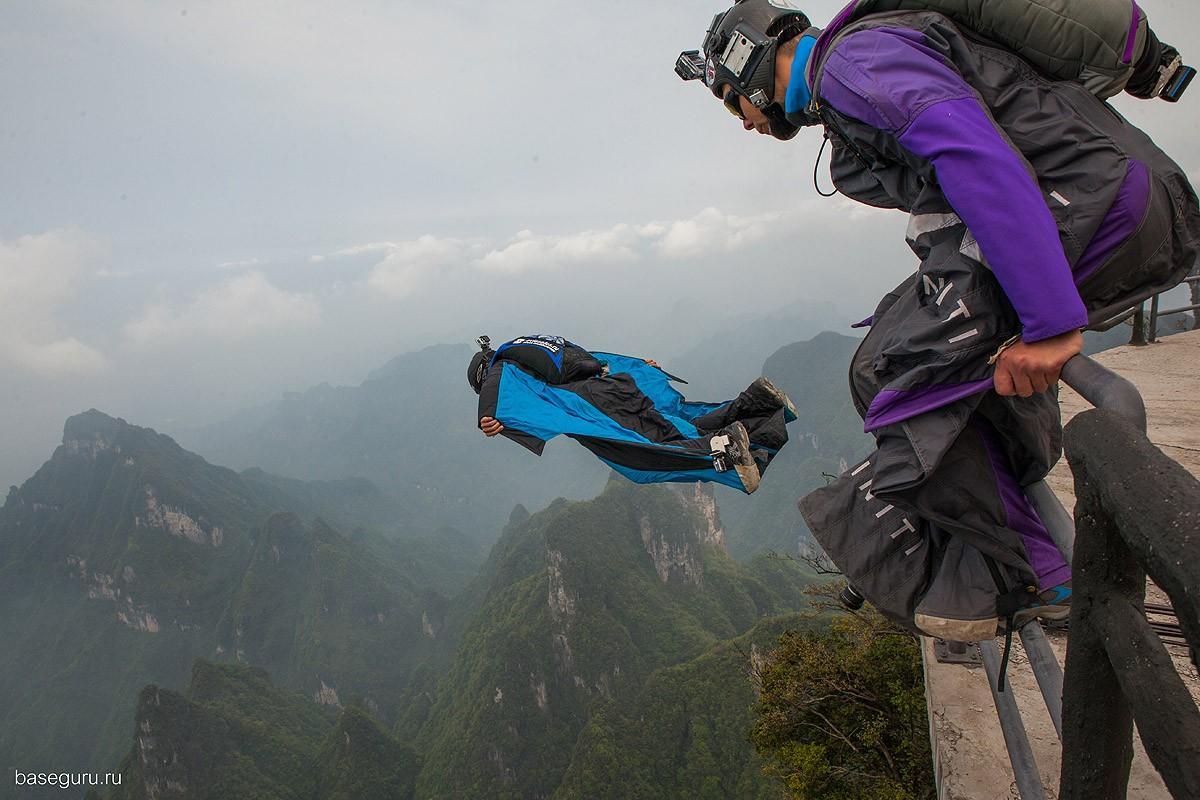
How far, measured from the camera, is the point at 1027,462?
5.23ft

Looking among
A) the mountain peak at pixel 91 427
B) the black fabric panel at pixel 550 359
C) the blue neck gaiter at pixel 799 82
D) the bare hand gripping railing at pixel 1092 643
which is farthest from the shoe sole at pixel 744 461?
the mountain peak at pixel 91 427

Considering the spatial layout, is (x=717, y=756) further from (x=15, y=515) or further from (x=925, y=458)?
(x=15, y=515)

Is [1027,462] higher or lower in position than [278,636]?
higher

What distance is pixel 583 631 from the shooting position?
58375 mm

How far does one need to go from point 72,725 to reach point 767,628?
9903 centimetres

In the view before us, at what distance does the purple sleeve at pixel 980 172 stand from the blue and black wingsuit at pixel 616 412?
255 cm

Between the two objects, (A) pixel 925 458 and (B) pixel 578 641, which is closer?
(A) pixel 925 458

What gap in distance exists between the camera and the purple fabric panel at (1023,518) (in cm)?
160

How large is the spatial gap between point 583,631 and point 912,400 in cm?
6148

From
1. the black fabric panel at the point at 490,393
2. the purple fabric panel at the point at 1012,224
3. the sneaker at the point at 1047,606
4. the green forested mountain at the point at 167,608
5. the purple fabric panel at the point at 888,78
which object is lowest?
the green forested mountain at the point at 167,608

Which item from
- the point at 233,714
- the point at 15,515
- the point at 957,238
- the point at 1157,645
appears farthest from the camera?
the point at 15,515

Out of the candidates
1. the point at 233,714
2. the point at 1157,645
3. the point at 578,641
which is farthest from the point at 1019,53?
the point at 233,714

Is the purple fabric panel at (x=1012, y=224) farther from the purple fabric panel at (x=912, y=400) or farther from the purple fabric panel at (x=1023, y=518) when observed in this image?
the purple fabric panel at (x=1023, y=518)

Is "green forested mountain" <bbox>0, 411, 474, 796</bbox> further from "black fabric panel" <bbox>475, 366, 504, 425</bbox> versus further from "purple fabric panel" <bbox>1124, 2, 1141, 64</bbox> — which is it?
"purple fabric panel" <bbox>1124, 2, 1141, 64</bbox>
